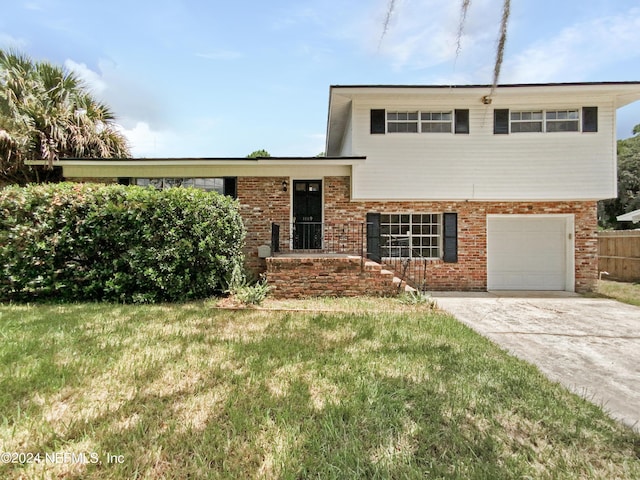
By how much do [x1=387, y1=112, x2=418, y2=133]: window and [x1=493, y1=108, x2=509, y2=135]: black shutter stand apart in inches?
88.2

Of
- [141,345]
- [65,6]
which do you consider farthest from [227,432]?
[65,6]

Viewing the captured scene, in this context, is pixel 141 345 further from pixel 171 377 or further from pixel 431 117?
pixel 431 117

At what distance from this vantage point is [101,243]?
6191mm

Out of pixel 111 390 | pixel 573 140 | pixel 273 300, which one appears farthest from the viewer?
pixel 573 140

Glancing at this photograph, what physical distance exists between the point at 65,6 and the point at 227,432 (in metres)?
7.24

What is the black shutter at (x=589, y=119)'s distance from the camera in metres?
8.59

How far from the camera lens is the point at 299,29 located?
395 cm

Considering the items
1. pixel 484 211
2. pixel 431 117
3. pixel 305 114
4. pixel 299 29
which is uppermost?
pixel 305 114

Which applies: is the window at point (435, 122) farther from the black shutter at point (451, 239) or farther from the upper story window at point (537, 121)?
the black shutter at point (451, 239)

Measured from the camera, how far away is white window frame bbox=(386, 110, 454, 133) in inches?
348

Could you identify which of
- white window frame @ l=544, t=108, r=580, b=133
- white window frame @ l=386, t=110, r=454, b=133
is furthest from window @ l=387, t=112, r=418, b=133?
white window frame @ l=544, t=108, r=580, b=133

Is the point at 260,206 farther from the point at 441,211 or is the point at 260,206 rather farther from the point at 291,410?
the point at 291,410

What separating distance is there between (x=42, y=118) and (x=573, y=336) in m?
13.6

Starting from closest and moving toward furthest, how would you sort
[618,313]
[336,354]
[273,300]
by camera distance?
[336,354] < [618,313] < [273,300]
